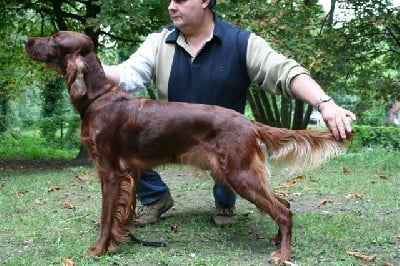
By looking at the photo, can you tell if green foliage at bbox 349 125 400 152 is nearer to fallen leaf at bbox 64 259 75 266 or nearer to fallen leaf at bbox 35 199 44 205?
fallen leaf at bbox 35 199 44 205

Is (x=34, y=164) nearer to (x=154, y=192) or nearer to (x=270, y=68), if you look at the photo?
(x=154, y=192)

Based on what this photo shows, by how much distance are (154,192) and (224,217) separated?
0.62 metres

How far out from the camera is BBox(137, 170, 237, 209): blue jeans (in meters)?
4.43

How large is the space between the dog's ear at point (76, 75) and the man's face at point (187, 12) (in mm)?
836

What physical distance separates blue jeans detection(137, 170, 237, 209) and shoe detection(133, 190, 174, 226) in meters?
0.04

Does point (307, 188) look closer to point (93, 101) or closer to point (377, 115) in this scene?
point (93, 101)

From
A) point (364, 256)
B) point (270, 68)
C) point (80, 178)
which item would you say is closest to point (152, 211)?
point (270, 68)

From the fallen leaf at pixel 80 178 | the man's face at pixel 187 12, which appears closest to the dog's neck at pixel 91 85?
the man's face at pixel 187 12

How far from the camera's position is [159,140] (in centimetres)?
349

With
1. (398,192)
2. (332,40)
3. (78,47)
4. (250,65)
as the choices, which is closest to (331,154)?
(250,65)

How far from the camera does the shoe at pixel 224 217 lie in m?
4.38

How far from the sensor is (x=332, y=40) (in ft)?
36.1

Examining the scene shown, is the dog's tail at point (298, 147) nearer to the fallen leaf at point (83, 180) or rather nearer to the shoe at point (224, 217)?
the shoe at point (224, 217)

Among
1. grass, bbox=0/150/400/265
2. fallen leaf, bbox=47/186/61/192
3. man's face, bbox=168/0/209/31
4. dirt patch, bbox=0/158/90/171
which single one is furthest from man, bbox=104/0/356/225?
dirt patch, bbox=0/158/90/171
